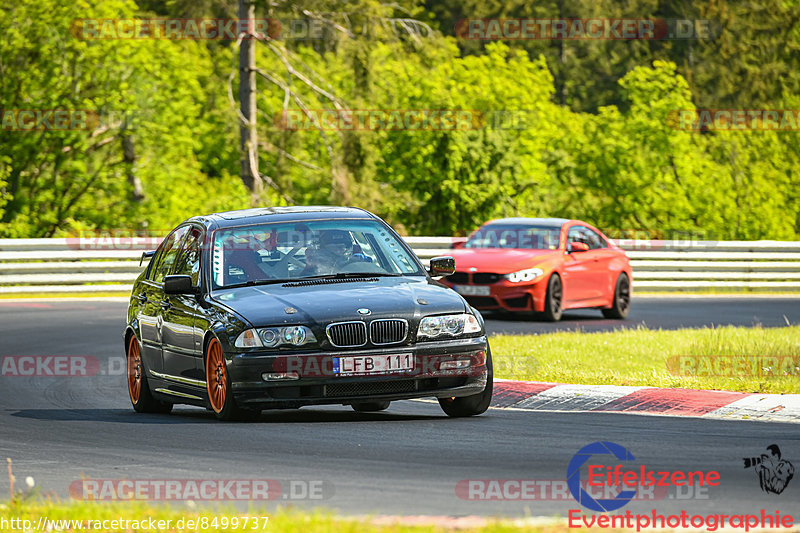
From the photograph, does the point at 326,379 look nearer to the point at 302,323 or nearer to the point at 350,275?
the point at 302,323

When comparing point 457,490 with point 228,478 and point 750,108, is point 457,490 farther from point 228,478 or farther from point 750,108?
point 750,108

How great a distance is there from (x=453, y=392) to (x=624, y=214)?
40866mm

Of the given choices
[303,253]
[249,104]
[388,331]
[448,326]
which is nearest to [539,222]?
[303,253]

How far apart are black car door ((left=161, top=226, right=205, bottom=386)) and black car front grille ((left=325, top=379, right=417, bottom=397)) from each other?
1184 mm

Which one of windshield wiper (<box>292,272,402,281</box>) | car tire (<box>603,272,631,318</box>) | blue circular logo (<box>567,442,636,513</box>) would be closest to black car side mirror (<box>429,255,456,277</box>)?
windshield wiper (<box>292,272,402,281</box>)

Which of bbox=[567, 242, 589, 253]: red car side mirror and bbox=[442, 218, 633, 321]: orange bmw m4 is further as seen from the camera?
bbox=[567, 242, 589, 253]: red car side mirror

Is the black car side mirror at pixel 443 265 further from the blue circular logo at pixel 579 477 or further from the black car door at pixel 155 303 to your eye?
the blue circular logo at pixel 579 477

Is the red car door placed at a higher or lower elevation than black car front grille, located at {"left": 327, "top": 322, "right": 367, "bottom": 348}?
lower

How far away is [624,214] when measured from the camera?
49875 mm

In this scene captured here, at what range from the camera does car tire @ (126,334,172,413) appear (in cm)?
1133

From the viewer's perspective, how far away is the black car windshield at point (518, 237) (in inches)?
858

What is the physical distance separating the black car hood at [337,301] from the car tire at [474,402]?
1.76 ft

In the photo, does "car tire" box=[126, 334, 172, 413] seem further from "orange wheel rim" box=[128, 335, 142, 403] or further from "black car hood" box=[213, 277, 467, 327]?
"black car hood" box=[213, 277, 467, 327]

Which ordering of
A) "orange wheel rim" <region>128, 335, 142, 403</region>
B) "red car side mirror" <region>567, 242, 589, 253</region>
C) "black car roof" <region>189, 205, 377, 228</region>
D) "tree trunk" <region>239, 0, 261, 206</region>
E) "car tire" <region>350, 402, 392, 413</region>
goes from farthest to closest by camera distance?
"tree trunk" <region>239, 0, 261, 206</region> → "red car side mirror" <region>567, 242, 589, 253</region> → "orange wheel rim" <region>128, 335, 142, 403</region> → "car tire" <region>350, 402, 392, 413</region> → "black car roof" <region>189, 205, 377, 228</region>
